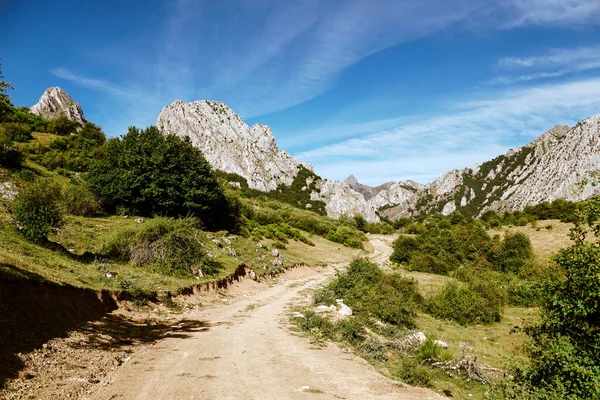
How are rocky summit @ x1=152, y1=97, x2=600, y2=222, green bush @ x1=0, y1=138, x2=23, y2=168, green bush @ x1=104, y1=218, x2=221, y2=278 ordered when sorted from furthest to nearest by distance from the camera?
rocky summit @ x1=152, y1=97, x2=600, y2=222
green bush @ x1=0, y1=138, x2=23, y2=168
green bush @ x1=104, y1=218, x2=221, y2=278

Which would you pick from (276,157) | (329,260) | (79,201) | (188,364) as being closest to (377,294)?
(188,364)

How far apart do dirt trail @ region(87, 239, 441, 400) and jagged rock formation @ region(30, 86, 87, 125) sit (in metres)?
108

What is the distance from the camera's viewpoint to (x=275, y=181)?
156 meters

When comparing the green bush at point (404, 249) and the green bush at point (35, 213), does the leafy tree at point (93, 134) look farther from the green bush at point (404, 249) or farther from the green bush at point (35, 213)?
the green bush at point (404, 249)

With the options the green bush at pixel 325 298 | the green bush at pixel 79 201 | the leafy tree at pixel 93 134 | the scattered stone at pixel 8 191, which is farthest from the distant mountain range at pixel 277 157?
the scattered stone at pixel 8 191

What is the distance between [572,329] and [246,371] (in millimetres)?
9391

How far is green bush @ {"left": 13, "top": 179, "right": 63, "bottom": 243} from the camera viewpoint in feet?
59.6

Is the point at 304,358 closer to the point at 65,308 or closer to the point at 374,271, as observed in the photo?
the point at 65,308

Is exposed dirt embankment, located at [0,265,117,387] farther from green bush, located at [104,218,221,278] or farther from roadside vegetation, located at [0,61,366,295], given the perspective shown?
green bush, located at [104,218,221,278]

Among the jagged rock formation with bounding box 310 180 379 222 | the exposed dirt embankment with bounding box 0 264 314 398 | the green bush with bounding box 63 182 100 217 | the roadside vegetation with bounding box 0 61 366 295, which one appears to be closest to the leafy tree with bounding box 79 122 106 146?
the roadside vegetation with bounding box 0 61 366 295

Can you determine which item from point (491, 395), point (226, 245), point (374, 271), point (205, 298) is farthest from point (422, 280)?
point (491, 395)

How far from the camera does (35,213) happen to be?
18.3 m

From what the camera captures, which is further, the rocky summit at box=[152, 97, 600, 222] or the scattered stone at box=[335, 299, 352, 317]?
the rocky summit at box=[152, 97, 600, 222]

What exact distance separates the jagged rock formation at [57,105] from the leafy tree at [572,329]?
116240mm
